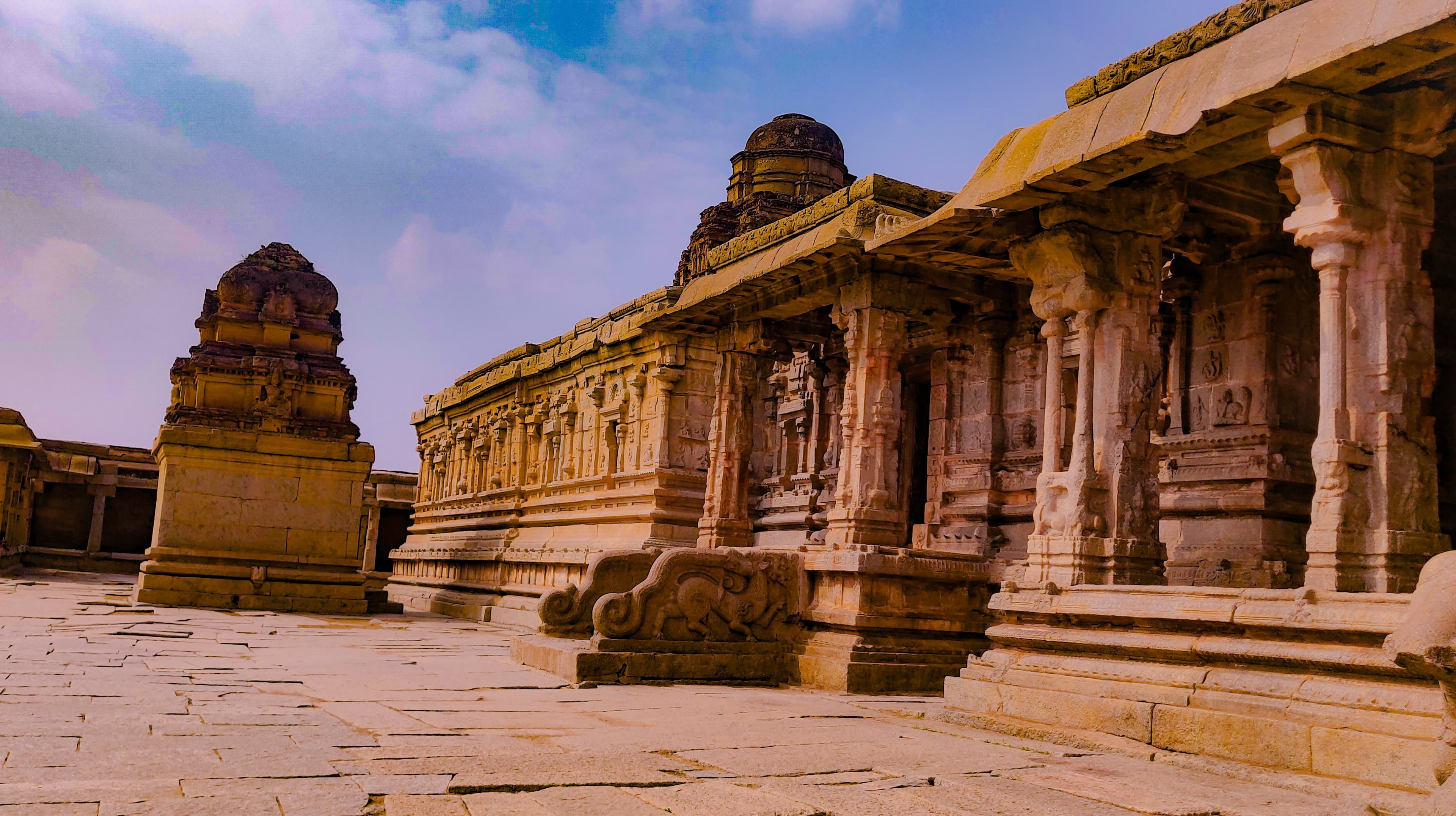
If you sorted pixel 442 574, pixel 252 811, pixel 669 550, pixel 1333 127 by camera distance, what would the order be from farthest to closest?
pixel 442 574 < pixel 669 550 < pixel 1333 127 < pixel 252 811

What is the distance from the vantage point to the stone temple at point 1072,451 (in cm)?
585

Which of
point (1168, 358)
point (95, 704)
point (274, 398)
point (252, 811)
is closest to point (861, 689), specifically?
point (1168, 358)

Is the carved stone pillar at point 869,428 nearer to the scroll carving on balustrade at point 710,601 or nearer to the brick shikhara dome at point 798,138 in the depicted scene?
the scroll carving on balustrade at point 710,601

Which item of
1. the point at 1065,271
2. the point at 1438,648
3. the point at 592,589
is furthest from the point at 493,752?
the point at 592,589

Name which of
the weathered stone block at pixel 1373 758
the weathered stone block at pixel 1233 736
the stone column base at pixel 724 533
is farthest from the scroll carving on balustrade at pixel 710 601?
the weathered stone block at pixel 1373 758

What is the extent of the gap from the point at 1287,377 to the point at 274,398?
24.3 m

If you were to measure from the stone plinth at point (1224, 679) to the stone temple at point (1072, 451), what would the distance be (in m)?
0.02

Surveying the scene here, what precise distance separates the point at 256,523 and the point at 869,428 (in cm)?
993

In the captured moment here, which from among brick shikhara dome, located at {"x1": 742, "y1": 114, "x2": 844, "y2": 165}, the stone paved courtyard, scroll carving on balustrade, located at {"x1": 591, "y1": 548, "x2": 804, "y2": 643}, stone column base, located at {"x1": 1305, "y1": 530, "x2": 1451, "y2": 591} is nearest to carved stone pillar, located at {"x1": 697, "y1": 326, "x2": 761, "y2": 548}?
scroll carving on balustrade, located at {"x1": 591, "y1": 548, "x2": 804, "y2": 643}

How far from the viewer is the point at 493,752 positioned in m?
5.40

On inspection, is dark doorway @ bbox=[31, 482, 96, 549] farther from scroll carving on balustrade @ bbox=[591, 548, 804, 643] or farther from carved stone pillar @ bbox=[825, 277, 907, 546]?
carved stone pillar @ bbox=[825, 277, 907, 546]

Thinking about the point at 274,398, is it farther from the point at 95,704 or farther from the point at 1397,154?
the point at 1397,154

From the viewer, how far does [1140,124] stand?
259 inches

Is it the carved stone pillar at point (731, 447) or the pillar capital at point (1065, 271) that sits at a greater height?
the pillar capital at point (1065, 271)
